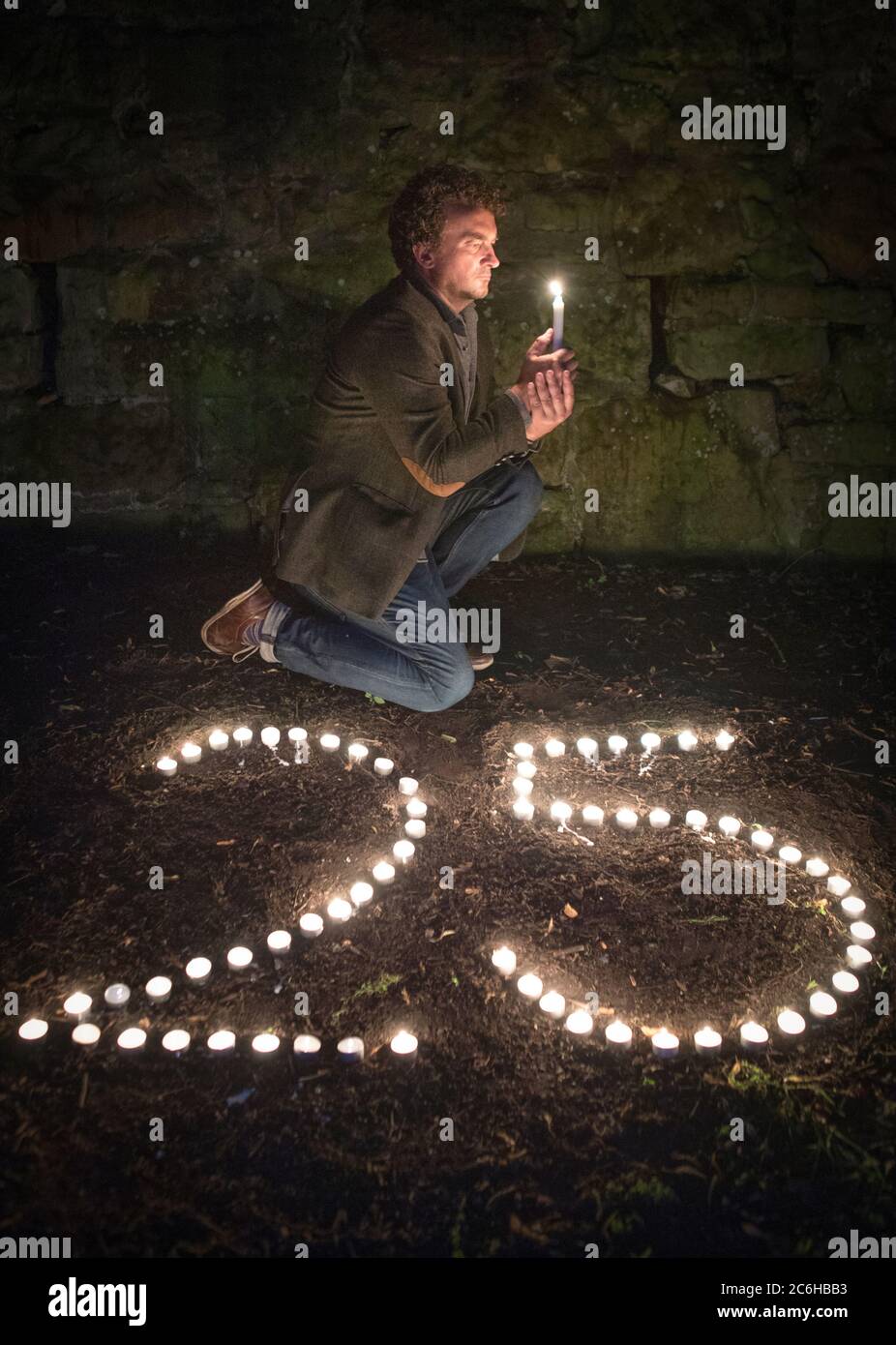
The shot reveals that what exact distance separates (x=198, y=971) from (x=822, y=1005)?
163 cm

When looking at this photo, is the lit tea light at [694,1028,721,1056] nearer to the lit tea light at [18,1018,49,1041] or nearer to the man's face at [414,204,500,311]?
the lit tea light at [18,1018,49,1041]

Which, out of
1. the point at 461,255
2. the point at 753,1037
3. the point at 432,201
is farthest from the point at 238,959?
the point at 432,201

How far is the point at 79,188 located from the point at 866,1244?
203 inches

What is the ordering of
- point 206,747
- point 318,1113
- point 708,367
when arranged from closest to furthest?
point 318,1113 < point 206,747 < point 708,367

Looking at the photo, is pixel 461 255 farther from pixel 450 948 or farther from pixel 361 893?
pixel 450 948

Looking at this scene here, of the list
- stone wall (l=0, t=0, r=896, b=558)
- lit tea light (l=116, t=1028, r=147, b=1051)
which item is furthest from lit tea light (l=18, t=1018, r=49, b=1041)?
stone wall (l=0, t=0, r=896, b=558)

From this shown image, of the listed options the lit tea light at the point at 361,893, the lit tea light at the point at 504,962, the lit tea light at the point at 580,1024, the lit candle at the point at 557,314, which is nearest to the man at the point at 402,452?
the lit candle at the point at 557,314

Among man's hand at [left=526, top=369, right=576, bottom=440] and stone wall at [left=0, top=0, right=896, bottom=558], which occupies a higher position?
stone wall at [left=0, top=0, right=896, bottom=558]

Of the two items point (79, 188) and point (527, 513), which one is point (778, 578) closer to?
point (527, 513)

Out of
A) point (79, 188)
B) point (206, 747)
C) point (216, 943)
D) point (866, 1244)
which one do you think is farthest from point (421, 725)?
point (79, 188)

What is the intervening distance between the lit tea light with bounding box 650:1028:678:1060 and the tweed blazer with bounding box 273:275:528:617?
1868mm

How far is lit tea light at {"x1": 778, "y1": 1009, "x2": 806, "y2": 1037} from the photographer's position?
2602 millimetres

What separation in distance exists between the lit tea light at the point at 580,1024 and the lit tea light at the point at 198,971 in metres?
0.95

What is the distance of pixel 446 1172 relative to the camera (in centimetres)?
225
